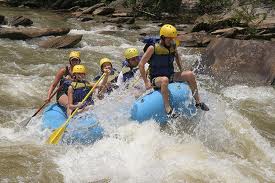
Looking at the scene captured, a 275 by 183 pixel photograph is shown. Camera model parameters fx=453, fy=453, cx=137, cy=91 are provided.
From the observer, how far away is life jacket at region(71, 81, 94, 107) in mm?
7156

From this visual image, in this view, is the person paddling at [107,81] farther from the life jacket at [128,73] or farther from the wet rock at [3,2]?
the wet rock at [3,2]

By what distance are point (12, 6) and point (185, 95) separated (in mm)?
22205

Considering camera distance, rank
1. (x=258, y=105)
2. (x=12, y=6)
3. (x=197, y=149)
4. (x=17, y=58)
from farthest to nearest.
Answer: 1. (x=12, y=6)
2. (x=17, y=58)
3. (x=258, y=105)
4. (x=197, y=149)

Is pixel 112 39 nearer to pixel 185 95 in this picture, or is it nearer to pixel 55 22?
pixel 55 22

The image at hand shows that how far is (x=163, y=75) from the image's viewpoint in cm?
688

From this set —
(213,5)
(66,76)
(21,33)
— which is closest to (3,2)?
(213,5)

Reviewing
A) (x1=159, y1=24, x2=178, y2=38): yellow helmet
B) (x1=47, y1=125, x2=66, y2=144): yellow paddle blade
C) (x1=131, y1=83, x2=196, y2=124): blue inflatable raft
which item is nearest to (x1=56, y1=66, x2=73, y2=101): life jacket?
(x1=47, y1=125, x2=66, y2=144): yellow paddle blade

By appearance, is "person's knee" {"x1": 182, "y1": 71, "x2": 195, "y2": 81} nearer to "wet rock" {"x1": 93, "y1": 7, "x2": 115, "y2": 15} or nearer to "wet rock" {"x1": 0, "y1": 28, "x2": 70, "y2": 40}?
"wet rock" {"x1": 0, "y1": 28, "x2": 70, "y2": 40}

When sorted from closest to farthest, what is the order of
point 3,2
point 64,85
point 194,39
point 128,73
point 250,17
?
1. point 64,85
2. point 128,73
3. point 194,39
4. point 250,17
5. point 3,2

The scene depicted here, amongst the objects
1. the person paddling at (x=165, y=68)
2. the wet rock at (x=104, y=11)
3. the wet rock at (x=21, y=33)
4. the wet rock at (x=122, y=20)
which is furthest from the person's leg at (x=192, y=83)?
the wet rock at (x=104, y=11)

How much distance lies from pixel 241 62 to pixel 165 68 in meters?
4.54

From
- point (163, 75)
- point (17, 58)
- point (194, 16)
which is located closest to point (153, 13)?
point (194, 16)

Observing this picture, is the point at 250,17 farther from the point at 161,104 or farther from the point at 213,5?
the point at 161,104

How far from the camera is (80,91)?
7172mm
